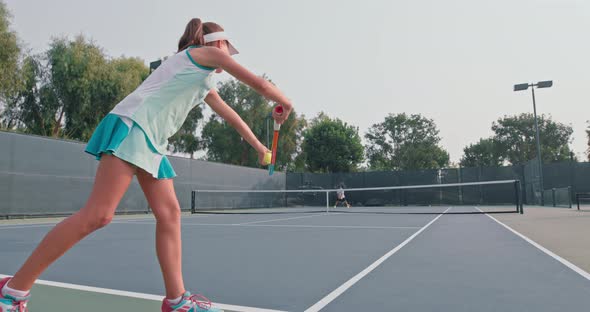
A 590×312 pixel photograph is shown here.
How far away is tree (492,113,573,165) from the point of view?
54750 millimetres

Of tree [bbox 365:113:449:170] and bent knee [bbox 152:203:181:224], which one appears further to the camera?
tree [bbox 365:113:449:170]

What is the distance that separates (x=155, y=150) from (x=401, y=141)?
55709mm

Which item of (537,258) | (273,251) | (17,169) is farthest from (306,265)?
(17,169)

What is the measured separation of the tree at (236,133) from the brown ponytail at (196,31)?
3636cm

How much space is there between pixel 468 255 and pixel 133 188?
14005 millimetres

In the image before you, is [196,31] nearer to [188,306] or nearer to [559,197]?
[188,306]

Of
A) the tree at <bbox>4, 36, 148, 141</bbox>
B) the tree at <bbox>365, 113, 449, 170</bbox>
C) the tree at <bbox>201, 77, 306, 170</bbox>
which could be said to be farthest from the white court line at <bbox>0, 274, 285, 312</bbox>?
the tree at <bbox>365, 113, 449, 170</bbox>

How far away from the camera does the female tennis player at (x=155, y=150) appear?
5.65ft

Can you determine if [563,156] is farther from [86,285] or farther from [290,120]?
[86,285]

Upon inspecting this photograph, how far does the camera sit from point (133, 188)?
15.8 meters

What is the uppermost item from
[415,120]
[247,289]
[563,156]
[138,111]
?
[415,120]

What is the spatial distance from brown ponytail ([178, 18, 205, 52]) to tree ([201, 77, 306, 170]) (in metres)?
36.4

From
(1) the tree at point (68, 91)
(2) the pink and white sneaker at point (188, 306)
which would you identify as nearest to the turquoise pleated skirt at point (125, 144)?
(2) the pink and white sneaker at point (188, 306)

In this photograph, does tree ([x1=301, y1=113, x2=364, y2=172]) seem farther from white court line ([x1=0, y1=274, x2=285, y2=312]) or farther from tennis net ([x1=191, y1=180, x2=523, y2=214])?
white court line ([x1=0, y1=274, x2=285, y2=312])
